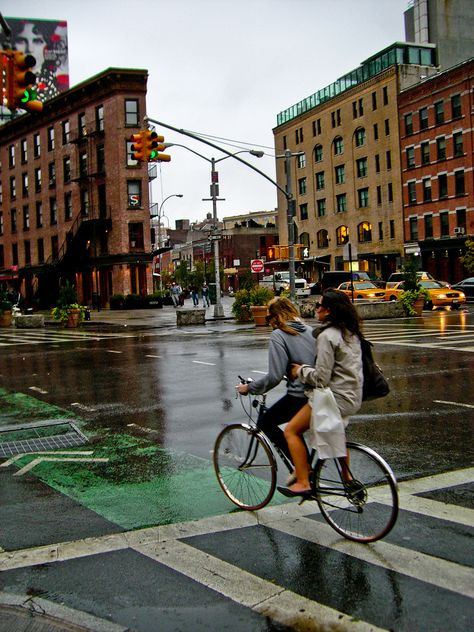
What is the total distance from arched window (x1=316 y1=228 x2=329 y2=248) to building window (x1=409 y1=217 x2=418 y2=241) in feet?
41.4

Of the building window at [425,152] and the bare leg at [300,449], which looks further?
the building window at [425,152]

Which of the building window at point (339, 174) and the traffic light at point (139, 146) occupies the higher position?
the building window at point (339, 174)

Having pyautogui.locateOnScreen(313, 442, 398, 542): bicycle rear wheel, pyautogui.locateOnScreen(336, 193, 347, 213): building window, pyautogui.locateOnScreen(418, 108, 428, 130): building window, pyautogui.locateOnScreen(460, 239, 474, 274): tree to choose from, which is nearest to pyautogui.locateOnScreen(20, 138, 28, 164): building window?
pyautogui.locateOnScreen(336, 193, 347, 213): building window

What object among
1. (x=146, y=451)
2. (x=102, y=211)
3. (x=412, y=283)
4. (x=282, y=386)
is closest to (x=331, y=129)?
(x=102, y=211)

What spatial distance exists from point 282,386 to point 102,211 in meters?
45.1

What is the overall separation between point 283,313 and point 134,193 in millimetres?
49184

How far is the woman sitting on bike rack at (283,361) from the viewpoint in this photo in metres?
5.27

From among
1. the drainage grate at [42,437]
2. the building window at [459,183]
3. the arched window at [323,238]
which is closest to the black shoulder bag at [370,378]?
the drainage grate at [42,437]

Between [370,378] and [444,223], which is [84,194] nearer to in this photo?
[444,223]

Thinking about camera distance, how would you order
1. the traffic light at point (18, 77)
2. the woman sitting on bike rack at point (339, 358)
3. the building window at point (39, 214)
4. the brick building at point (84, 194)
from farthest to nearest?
the building window at point (39, 214)
the brick building at point (84, 194)
the traffic light at point (18, 77)
the woman sitting on bike rack at point (339, 358)

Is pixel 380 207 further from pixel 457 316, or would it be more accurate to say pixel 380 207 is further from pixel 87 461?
pixel 87 461

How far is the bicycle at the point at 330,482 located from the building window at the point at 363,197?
2340 inches

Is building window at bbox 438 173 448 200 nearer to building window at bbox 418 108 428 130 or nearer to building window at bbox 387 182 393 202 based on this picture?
building window at bbox 418 108 428 130

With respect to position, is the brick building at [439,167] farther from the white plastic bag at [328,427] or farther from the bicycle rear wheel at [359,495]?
the white plastic bag at [328,427]
